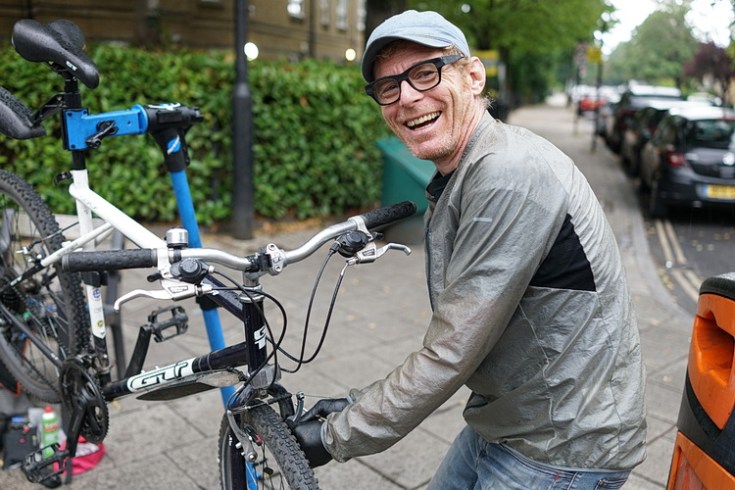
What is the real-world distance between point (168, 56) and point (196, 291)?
650 cm

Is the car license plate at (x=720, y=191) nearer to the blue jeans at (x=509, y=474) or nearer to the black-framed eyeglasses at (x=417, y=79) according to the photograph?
the blue jeans at (x=509, y=474)

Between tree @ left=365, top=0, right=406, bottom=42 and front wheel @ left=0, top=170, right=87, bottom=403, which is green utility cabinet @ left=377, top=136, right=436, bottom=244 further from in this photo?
front wheel @ left=0, top=170, right=87, bottom=403

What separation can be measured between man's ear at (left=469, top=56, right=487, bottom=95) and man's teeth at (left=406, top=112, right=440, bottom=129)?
130 mm

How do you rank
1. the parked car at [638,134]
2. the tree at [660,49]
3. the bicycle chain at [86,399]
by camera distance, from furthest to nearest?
the tree at [660,49] → the parked car at [638,134] → the bicycle chain at [86,399]

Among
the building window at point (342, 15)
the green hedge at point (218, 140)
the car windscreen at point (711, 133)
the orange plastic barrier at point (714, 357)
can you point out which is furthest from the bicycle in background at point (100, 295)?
the building window at point (342, 15)

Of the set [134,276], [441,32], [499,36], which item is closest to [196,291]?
[441,32]

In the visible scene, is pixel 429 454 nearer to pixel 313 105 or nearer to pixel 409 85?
pixel 409 85

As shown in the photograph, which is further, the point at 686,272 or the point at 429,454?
the point at 686,272

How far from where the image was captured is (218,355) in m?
2.31

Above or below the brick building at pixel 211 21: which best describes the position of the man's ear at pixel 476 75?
below

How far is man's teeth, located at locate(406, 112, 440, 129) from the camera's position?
1909 millimetres

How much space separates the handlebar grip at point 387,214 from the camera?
2.20 m

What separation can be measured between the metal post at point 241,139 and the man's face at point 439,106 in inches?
234

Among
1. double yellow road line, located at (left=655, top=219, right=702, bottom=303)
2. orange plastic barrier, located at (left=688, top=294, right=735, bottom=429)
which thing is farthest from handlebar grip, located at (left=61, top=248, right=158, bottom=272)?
double yellow road line, located at (left=655, top=219, right=702, bottom=303)
